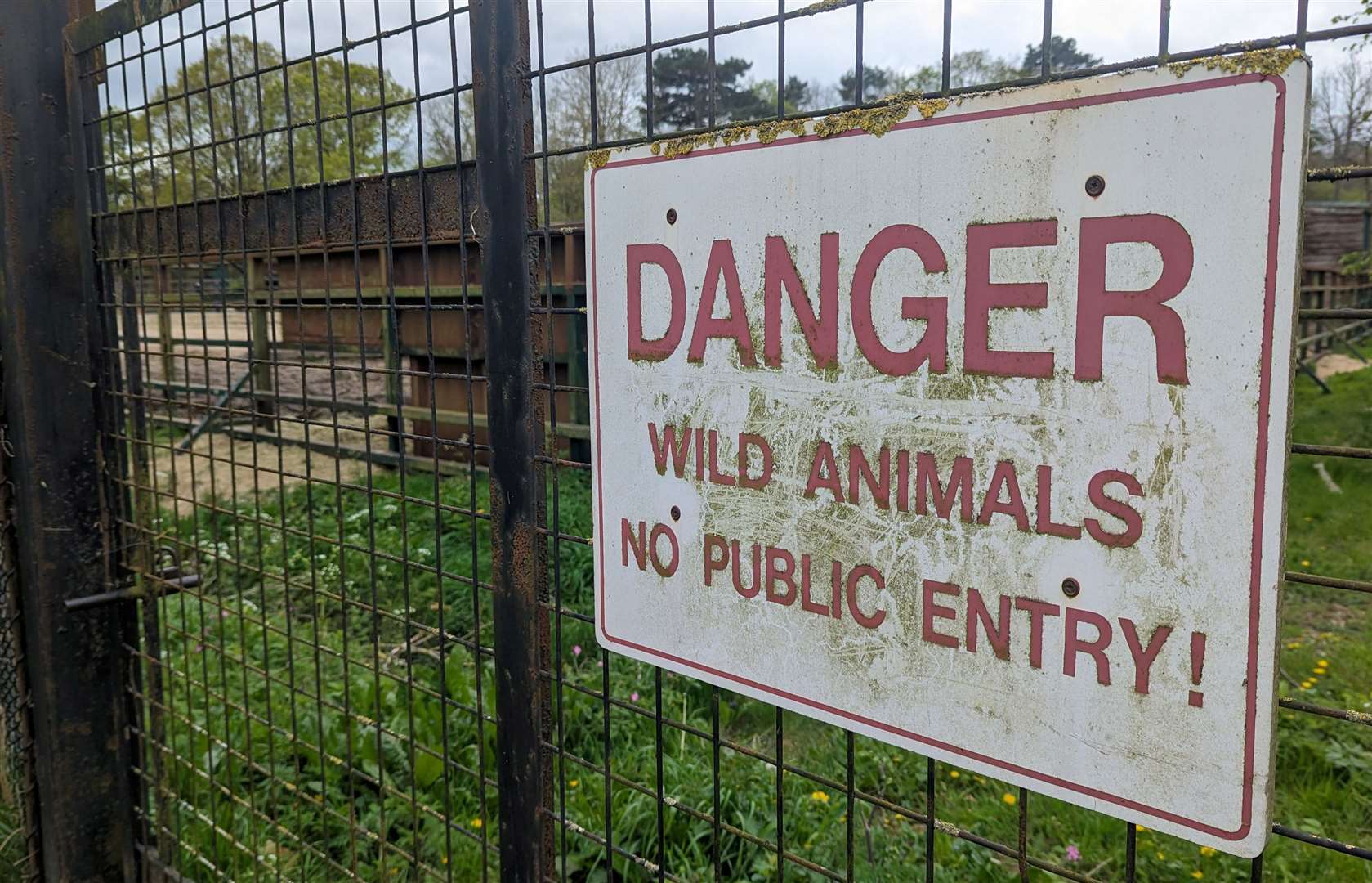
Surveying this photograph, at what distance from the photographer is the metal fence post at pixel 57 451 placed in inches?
102

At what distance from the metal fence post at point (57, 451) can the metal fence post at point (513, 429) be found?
66.7 inches

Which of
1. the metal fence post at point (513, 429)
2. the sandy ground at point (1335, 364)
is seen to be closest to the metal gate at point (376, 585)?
the metal fence post at point (513, 429)

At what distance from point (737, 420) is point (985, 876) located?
186cm

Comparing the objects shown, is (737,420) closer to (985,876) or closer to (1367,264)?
(985,876)

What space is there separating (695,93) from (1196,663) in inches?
100

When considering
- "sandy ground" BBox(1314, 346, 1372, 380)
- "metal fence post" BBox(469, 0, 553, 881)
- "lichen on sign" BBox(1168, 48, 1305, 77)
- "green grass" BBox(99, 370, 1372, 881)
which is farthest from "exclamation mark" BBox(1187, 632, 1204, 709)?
"sandy ground" BBox(1314, 346, 1372, 380)

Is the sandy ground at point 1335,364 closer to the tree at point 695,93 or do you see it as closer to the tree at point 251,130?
the tree at point 695,93

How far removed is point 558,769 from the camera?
7.21ft

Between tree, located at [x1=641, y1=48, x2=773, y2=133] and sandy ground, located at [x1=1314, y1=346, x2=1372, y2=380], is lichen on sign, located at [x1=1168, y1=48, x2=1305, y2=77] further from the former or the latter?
sandy ground, located at [x1=1314, y1=346, x2=1372, y2=380]

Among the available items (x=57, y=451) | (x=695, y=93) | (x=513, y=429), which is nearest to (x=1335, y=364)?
(x=695, y=93)

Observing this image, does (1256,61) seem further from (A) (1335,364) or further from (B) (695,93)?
(A) (1335,364)

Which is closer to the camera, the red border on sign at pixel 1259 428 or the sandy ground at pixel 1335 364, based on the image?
the red border on sign at pixel 1259 428

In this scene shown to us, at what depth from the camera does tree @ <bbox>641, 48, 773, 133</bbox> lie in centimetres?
157

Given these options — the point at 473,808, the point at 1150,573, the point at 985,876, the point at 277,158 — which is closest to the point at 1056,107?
the point at 1150,573
